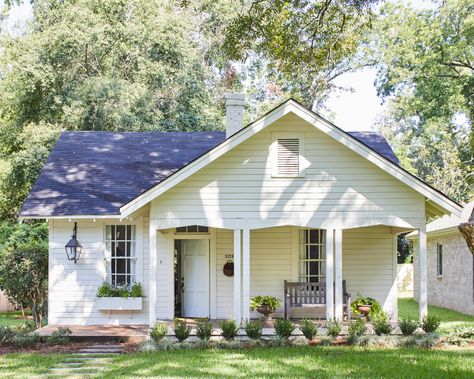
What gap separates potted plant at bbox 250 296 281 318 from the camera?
594 inches

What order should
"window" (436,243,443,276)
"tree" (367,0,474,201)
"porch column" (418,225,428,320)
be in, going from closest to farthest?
"porch column" (418,225,428,320)
"window" (436,243,443,276)
"tree" (367,0,474,201)

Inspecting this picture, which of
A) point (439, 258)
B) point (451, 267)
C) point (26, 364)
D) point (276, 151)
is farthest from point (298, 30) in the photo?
point (439, 258)

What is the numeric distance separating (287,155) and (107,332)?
18.3ft

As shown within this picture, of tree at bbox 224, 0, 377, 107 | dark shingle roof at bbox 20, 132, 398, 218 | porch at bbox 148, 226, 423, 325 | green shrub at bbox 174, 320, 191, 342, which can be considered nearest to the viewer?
green shrub at bbox 174, 320, 191, 342

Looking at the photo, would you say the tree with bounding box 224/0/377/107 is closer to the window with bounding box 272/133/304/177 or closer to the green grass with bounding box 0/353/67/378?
the window with bounding box 272/133/304/177

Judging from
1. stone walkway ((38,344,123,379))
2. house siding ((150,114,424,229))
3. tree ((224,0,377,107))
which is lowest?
stone walkway ((38,344,123,379))

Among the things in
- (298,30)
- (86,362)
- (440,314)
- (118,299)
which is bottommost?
(440,314)

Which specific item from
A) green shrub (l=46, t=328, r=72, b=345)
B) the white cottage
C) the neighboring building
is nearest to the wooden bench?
the white cottage

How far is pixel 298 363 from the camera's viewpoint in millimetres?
10633

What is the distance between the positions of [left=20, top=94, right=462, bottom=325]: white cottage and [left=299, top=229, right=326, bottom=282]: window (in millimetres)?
26

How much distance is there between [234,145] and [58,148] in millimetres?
7135

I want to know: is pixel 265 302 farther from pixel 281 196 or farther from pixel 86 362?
pixel 86 362

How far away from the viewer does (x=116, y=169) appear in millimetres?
17312

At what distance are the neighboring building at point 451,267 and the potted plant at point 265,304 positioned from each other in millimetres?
7068
